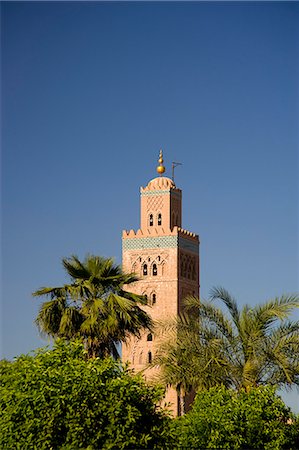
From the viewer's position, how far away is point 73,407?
16.2m

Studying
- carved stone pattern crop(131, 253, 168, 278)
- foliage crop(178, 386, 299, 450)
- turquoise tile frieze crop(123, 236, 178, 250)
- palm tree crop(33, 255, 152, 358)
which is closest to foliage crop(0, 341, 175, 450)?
foliage crop(178, 386, 299, 450)

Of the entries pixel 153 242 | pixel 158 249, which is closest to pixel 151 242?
pixel 153 242

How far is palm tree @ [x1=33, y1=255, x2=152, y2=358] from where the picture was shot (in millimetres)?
22109

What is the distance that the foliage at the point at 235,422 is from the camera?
1948 cm

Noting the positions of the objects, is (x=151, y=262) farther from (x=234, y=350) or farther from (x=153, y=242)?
(x=234, y=350)

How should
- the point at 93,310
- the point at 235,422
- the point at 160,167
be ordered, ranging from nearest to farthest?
the point at 235,422
the point at 93,310
the point at 160,167

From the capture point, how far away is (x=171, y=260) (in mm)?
59344

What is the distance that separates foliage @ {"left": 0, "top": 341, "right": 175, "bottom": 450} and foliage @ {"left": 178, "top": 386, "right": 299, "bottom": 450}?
257cm

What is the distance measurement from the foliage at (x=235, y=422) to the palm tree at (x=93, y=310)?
8.02 feet

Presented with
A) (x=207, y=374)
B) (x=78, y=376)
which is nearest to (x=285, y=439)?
(x=207, y=374)

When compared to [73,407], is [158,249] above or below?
above

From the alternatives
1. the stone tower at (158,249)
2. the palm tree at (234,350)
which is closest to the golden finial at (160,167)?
the stone tower at (158,249)

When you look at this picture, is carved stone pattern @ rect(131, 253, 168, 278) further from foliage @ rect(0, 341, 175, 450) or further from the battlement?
foliage @ rect(0, 341, 175, 450)

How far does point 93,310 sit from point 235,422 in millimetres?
3832
